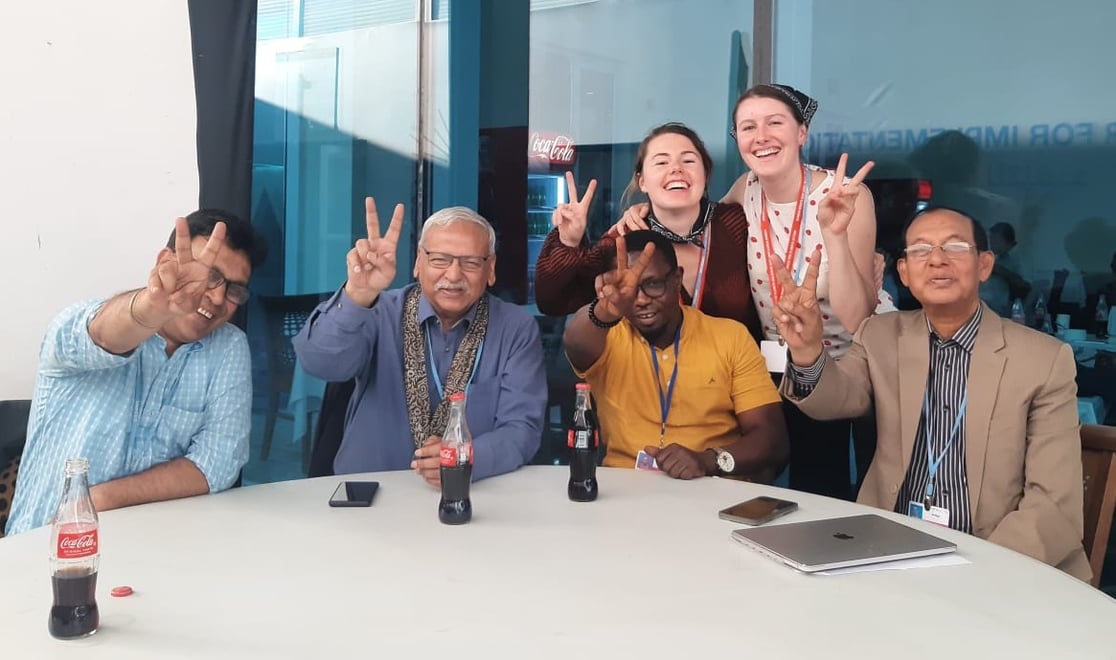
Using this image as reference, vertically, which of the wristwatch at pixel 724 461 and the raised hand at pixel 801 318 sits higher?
the raised hand at pixel 801 318

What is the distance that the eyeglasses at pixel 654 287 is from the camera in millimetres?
2914

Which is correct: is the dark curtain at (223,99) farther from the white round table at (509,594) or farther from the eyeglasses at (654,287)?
the white round table at (509,594)

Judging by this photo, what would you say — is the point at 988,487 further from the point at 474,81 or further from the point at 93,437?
Result: the point at 474,81

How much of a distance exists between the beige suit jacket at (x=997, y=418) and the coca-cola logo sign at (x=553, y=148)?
7.18ft

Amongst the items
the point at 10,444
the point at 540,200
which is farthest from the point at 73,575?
the point at 540,200

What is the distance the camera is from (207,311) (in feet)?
7.36

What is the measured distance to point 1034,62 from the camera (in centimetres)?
364

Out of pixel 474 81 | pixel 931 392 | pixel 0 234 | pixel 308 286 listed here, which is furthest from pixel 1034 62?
pixel 0 234

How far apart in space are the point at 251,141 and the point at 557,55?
67.8 inches

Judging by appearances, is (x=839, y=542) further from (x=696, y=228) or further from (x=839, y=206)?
(x=696, y=228)

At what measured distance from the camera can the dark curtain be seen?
129 inches

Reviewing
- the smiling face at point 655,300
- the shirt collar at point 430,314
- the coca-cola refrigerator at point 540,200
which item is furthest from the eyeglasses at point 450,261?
the coca-cola refrigerator at point 540,200

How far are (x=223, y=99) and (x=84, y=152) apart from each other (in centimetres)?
51

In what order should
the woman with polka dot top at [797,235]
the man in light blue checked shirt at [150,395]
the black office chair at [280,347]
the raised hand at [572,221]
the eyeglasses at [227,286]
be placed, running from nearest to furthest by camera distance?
the man in light blue checked shirt at [150,395] → the eyeglasses at [227,286] → the raised hand at [572,221] → the woman with polka dot top at [797,235] → the black office chair at [280,347]
